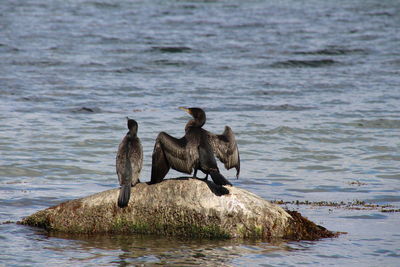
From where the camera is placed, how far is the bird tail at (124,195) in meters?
10.4

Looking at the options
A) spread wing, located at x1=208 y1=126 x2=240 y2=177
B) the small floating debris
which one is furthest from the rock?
the small floating debris

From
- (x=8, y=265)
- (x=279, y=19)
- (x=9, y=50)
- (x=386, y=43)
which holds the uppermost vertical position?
(x=279, y=19)

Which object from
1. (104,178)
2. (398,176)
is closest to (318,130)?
(398,176)

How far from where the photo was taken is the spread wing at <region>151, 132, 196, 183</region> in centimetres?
1077

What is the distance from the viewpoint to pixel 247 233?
10352mm

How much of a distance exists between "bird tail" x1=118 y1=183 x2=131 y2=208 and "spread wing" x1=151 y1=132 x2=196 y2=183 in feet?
1.40

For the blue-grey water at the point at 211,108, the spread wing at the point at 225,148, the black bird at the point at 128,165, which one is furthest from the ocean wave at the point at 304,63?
the black bird at the point at 128,165

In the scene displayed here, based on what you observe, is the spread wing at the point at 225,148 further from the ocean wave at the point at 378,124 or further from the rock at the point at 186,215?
the ocean wave at the point at 378,124

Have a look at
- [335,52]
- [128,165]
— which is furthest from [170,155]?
[335,52]

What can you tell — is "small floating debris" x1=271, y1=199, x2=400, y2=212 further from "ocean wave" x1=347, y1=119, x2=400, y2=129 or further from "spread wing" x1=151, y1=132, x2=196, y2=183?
"ocean wave" x1=347, y1=119, x2=400, y2=129

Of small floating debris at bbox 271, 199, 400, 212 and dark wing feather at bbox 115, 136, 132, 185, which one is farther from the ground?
dark wing feather at bbox 115, 136, 132, 185

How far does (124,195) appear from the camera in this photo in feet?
34.3

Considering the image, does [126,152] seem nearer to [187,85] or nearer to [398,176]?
[398,176]

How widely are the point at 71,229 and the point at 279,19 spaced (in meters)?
35.3
